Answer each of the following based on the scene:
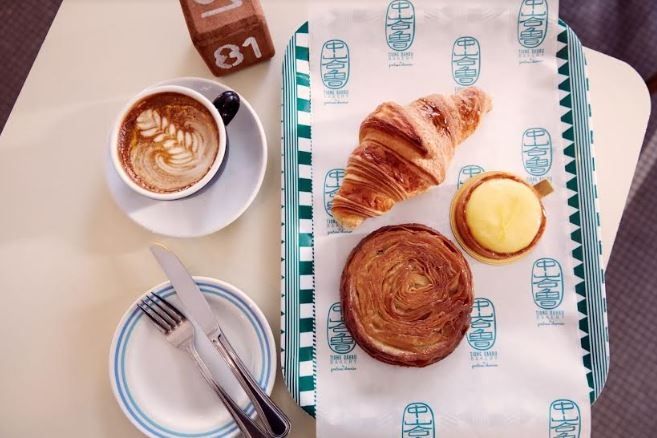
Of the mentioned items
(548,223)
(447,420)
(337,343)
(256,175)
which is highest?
(256,175)

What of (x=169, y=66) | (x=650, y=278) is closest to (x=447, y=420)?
(x=169, y=66)

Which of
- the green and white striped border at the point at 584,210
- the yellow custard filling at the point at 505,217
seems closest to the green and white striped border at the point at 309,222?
the green and white striped border at the point at 584,210

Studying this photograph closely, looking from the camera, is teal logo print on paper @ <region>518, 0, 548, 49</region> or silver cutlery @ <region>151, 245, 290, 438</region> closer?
silver cutlery @ <region>151, 245, 290, 438</region>

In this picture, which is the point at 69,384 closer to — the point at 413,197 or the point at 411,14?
the point at 413,197

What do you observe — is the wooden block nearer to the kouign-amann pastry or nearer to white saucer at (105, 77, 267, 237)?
white saucer at (105, 77, 267, 237)

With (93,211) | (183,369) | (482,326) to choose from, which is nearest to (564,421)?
(482,326)

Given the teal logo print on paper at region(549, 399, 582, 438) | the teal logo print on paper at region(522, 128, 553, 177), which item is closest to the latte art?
the teal logo print on paper at region(522, 128, 553, 177)
